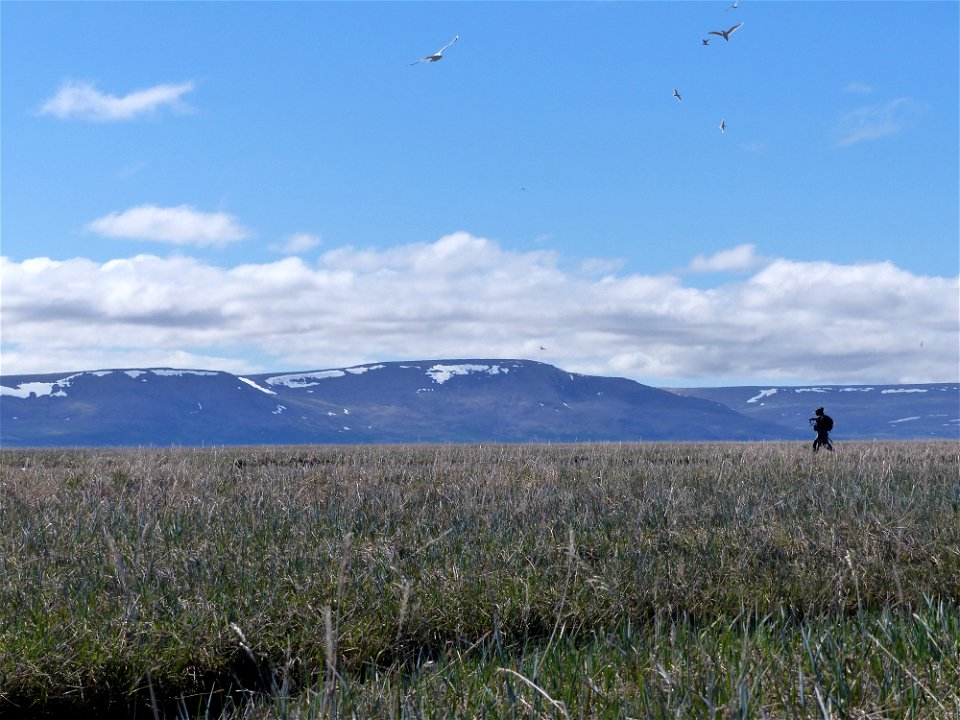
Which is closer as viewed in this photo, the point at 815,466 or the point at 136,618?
the point at 136,618

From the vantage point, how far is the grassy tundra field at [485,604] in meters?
3.88

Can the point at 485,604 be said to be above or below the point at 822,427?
below

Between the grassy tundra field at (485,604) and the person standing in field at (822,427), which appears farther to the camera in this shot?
the person standing in field at (822,427)

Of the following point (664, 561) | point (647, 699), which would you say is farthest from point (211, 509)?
point (647, 699)

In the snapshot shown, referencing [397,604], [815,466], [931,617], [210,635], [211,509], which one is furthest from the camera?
[815,466]

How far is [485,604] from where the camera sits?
20.0 ft

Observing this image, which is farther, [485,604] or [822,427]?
[822,427]

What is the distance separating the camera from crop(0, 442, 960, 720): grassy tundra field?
388 cm

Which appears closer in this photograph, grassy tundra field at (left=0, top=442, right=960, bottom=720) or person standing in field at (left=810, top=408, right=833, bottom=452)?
grassy tundra field at (left=0, top=442, right=960, bottom=720)

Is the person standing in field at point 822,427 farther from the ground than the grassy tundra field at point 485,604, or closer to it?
farther from the ground

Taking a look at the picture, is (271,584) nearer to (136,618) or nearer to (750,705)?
(136,618)

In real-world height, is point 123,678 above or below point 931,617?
below

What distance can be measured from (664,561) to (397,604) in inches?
85.8

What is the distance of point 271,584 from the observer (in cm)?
609
